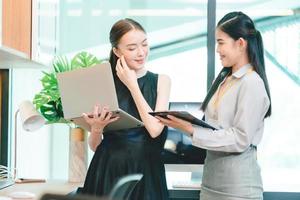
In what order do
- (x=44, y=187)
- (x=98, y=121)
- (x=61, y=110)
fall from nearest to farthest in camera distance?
1. (x=98, y=121)
2. (x=44, y=187)
3. (x=61, y=110)

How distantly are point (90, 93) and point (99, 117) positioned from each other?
0.36 ft

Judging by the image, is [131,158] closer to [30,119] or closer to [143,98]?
[143,98]

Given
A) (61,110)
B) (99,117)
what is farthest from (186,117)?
(61,110)

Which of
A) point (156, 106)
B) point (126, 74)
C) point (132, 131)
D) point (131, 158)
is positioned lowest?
point (131, 158)

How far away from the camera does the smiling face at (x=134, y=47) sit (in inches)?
80.4

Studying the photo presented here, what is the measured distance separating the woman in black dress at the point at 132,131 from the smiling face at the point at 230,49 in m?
0.31

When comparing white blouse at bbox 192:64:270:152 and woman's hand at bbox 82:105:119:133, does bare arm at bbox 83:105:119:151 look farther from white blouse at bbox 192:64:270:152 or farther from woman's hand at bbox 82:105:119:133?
white blouse at bbox 192:64:270:152

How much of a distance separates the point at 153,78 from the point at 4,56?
741 mm

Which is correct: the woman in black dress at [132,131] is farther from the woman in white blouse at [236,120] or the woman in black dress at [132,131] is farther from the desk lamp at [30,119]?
the desk lamp at [30,119]

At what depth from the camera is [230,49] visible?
6.17 ft

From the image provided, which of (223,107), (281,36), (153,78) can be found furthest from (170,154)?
(281,36)

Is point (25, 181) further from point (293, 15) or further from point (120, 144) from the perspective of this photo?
point (293, 15)

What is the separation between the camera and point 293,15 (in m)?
3.64

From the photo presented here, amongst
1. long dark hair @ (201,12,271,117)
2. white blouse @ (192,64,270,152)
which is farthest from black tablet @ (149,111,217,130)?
long dark hair @ (201,12,271,117)
